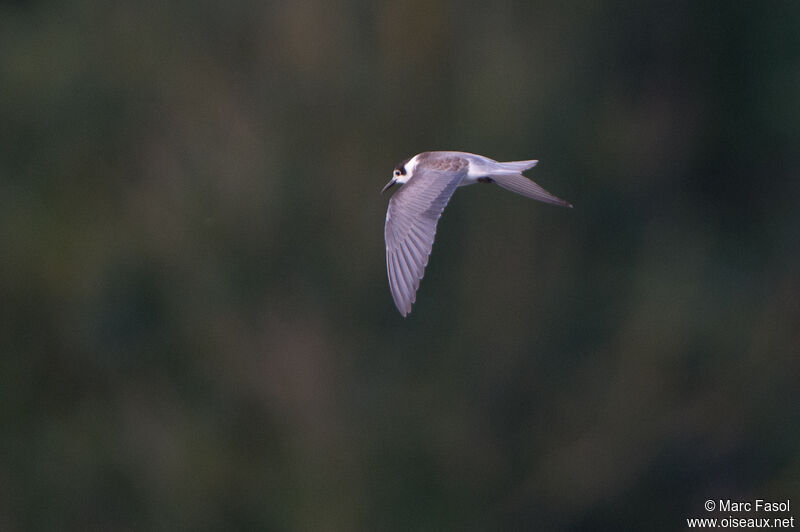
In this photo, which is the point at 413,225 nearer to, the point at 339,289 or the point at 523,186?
the point at 523,186

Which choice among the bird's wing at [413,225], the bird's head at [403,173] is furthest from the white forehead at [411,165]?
the bird's wing at [413,225]

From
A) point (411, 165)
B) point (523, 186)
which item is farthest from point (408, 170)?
point (523, 186)

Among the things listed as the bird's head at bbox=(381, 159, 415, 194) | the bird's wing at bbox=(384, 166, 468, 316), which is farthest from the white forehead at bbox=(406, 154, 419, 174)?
the bird's wing at bbox=(384, 166, 468, 316)

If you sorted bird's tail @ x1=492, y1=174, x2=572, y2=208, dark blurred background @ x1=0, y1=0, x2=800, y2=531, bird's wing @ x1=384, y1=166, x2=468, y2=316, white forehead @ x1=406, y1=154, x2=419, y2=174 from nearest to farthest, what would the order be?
bird's wing @ x1=384, y1=166, x2=468, y2=316 → bird's tail @ x1=492, y1=174, x2=572, y2=208 → white forehead @ x1=406, y1=154, x2=419, y2=174 → dark blurred background @ x1=0, y1=0, x2=800, y2=531

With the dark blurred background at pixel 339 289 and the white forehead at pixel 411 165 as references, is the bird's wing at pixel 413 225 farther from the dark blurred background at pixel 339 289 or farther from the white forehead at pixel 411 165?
the dark blurred background at pixel 339 289

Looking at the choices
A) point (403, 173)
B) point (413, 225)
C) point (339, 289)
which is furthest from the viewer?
point (339, 289)

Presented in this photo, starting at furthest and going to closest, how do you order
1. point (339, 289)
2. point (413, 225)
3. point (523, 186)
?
point (339, 289) → point (523, 186) → point (413, 225)

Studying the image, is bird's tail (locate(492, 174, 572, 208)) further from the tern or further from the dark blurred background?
the dark blurred background

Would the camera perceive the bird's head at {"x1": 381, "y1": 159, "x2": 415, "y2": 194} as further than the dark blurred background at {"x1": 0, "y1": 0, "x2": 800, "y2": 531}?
No
